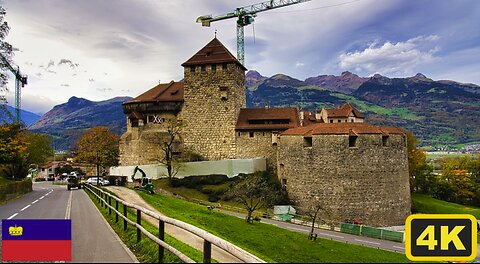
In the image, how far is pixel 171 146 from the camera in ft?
150

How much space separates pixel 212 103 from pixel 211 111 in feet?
3.08

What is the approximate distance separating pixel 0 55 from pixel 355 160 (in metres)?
29.4

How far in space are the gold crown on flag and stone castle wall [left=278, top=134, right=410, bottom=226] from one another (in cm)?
3274

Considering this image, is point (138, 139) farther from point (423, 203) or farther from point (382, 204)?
point (423, 203)

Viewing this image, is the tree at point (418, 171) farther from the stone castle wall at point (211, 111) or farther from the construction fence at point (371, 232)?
the stone castle wall at point (211, 111)

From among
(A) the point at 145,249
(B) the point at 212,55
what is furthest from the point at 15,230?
(B) the point at 212,55

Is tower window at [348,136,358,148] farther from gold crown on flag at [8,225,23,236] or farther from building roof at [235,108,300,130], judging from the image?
gold crown on flag at [8,225,23,236]

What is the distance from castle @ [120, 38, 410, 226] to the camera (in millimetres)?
37062

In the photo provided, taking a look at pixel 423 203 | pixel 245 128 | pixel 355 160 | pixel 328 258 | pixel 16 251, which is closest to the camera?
pixel 16 251

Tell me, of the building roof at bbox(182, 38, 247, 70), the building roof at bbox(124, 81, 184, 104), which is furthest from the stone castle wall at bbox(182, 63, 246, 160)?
the building roof at bbox(124, 81, 184, 104)

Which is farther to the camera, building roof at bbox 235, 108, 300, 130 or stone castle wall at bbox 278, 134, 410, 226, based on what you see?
building roof at bbox 235, 108, 300, 130

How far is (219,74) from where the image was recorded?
149ft

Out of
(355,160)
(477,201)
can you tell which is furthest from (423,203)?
(355,160)

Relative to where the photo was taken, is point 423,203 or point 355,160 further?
point 423,203
